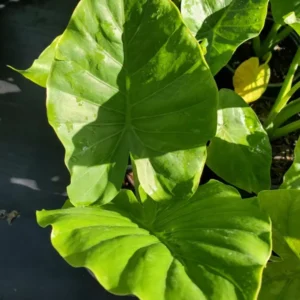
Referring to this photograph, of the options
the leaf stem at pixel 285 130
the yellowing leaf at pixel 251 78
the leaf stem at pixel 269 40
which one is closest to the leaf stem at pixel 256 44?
the leaf stem at pixel 269 40

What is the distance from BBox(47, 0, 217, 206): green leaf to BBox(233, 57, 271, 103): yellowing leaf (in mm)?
424

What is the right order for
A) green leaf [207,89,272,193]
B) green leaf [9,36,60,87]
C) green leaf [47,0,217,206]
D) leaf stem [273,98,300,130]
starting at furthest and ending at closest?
leaf stem [273,98,300,130], green leaf [207,89,272,193], green leaf [9,36,60,87], green leaf [47,0,217,206]

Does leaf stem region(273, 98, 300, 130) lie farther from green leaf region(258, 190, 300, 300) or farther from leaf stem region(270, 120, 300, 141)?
green leaf region(258, 190, 300, 300)

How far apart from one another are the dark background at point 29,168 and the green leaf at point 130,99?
16.4 inches

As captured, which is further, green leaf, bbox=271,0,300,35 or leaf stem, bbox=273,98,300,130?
leaf stem, bbox=273,98,300,130

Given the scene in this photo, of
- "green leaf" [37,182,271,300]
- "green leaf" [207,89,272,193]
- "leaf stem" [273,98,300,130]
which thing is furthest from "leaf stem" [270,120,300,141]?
"green leaf" [37,182,271,300]

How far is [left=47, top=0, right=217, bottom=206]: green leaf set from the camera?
754mm

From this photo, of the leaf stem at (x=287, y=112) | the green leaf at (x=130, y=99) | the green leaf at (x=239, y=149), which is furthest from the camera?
the leaf stem at (x=287, y=112)

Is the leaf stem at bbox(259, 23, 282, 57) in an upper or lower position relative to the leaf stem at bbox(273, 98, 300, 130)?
upper

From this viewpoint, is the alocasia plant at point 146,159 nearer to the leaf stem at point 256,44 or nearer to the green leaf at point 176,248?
the green leaf at point 176,248

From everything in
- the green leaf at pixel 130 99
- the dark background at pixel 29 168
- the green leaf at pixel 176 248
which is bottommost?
the dark background at pixel 29 168

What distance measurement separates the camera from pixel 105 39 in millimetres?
766

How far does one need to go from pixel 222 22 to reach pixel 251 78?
0.25m

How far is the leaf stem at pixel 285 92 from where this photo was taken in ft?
3.65
